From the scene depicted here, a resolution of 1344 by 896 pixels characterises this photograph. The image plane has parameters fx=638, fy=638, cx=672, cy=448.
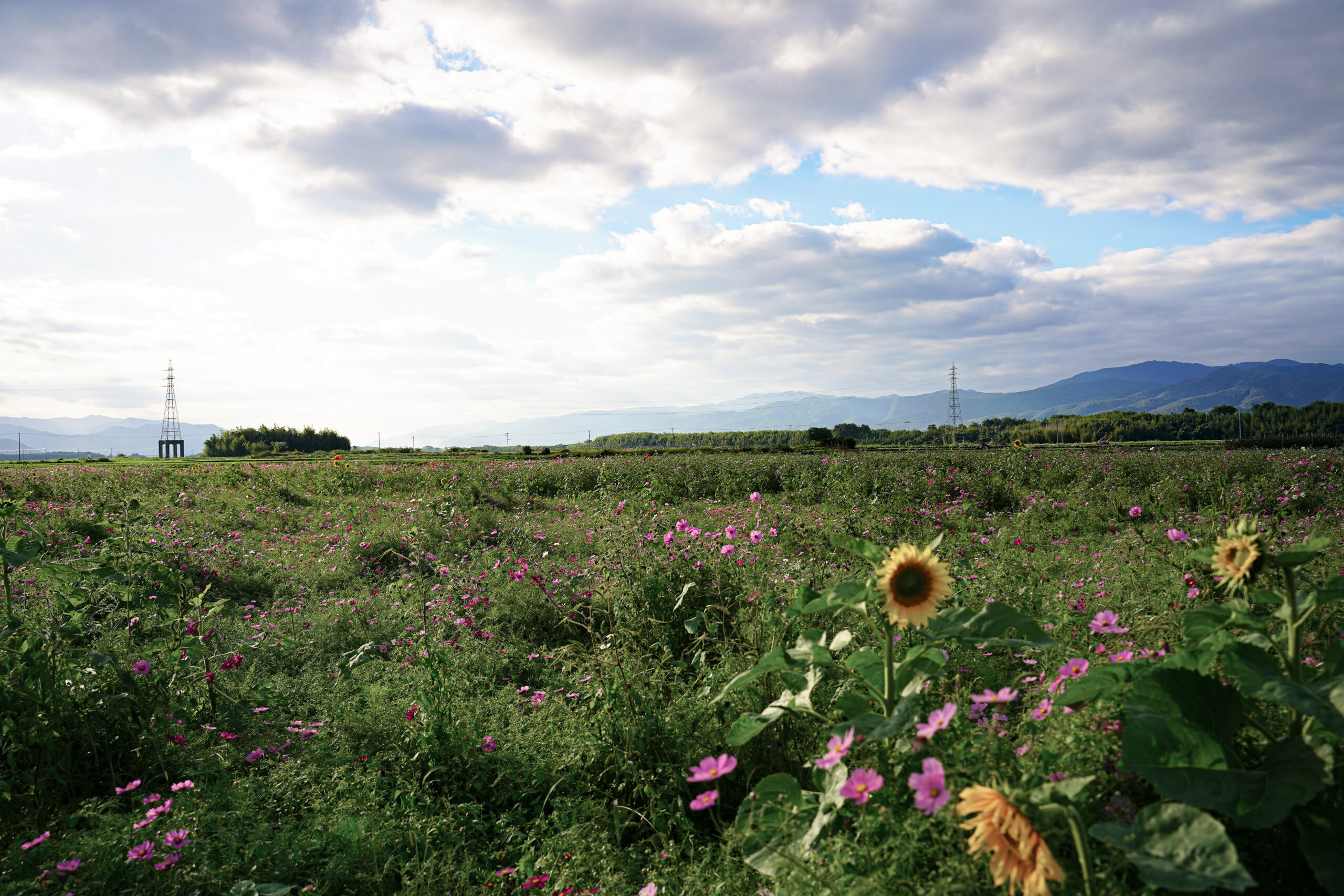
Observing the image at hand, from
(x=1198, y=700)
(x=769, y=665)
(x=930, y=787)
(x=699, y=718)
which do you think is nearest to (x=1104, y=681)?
(x=1198, y=700)

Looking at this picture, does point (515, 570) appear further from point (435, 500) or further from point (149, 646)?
point (435, 500)

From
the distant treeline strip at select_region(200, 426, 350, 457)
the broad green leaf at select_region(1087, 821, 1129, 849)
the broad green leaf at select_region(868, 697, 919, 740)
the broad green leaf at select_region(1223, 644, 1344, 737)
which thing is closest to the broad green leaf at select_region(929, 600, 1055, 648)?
the broad green leaf at select_region(868, 697, 919, 740)

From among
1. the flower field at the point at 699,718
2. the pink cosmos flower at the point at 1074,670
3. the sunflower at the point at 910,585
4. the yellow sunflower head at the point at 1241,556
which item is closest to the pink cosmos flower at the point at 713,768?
the flower field at the point at 699,718

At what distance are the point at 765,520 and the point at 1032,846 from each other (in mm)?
3950

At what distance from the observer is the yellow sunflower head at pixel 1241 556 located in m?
1.55

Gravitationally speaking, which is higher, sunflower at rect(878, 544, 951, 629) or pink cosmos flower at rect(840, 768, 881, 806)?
sunflower at rect(878, 544, 951, 629)

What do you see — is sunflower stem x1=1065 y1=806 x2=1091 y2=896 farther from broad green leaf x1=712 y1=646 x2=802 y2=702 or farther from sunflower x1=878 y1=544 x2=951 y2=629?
broad green leaf x1=712 y1=646 x2=802 y2=702

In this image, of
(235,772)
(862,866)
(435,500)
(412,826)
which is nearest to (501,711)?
(412,826)

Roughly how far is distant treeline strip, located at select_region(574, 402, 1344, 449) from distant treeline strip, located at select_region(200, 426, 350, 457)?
29.7 m

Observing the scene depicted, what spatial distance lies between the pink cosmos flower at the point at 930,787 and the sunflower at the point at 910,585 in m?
0.40

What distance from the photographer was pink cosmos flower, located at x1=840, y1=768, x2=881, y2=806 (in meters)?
1.50

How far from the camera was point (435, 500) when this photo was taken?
902 cm

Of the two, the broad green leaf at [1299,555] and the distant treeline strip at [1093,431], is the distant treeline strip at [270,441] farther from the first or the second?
the broad green leaf at [1299,555]

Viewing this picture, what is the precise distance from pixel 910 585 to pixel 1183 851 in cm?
73
